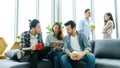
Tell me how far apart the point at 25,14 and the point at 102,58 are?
336 centimetres

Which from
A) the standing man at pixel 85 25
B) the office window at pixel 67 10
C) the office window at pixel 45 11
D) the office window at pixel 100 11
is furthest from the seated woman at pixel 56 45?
the office window at pixel 45 11

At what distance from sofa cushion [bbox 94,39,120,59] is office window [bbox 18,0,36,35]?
2903 millimetres

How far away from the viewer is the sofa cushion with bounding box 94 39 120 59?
325 centimetres

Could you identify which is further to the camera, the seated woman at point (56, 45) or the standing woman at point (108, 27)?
the standing woman at point (108, 27)

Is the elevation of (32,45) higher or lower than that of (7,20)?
lower

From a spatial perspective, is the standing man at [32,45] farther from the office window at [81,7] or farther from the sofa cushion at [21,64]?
the office window at [81,7]

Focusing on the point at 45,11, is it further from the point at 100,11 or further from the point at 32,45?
the point at 32,45

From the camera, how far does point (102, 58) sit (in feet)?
11.1

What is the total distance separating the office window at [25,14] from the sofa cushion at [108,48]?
2903 mm

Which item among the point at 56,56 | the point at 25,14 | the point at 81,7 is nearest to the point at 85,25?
the point at 81,7

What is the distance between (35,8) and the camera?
253 inches

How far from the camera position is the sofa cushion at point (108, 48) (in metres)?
3.25

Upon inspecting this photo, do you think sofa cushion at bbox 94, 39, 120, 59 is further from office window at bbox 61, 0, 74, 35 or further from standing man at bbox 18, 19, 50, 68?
office window at bbox 61, 0, 74, 35

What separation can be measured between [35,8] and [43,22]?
0.54 metres
